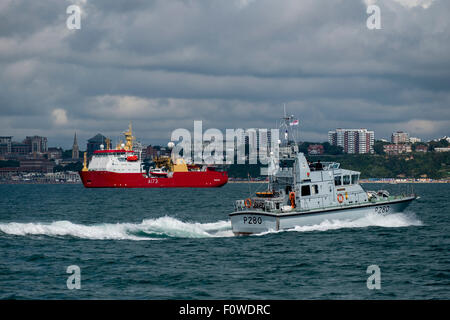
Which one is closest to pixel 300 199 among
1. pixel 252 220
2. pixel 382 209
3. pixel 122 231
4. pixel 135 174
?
pixel 252 220

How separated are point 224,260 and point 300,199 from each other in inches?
359

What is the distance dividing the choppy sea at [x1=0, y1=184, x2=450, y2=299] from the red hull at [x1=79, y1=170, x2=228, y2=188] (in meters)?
103

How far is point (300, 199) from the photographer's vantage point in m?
34.2

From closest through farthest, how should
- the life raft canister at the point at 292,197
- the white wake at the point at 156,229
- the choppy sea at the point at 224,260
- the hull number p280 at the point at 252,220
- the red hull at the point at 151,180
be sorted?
the choppy sea at the point at 224,260
the hull number p280 at the point at 252,220
the white wake at the point at 156,229
the life raft canister at the point at 292,197
the red hull at the point at 151,180

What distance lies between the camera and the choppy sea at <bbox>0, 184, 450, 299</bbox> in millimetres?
20922

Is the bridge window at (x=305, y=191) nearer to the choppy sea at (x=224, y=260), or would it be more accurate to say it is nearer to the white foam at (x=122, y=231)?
the choppy sea at (x=224, y=260)

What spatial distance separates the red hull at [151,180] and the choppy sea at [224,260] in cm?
10334

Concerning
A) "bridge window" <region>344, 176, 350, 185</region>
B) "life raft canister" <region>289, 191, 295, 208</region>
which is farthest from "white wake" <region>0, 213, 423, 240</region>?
"bridge window" <region>344, 176, 350, 185</region>

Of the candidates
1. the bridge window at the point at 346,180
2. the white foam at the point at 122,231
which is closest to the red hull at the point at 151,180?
the white foam at the point at 122,231

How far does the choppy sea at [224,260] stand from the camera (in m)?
20.9

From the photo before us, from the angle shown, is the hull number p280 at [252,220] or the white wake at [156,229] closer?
the hull number p280 at [252,220]
